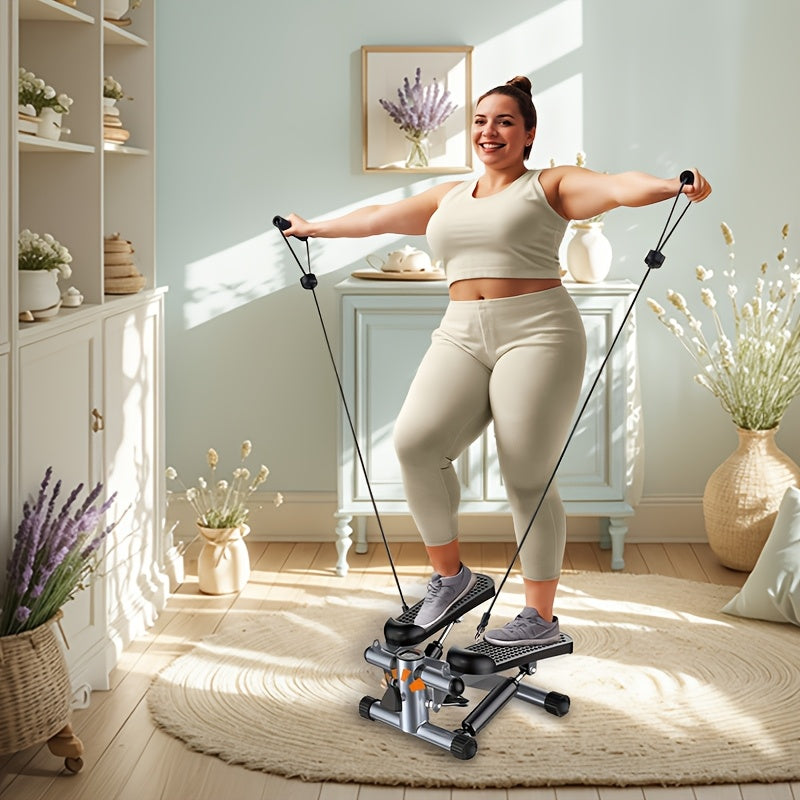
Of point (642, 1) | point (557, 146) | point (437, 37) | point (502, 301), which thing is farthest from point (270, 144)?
point (502, 301)

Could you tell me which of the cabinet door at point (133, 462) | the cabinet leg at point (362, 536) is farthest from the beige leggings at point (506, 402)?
the cabinet leg at point (362, 536)

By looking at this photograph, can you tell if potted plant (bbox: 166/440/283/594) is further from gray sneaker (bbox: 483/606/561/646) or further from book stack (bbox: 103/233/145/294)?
gray sneaker (bbox: 483/606/561/646)

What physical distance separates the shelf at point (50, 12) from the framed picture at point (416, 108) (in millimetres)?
1442

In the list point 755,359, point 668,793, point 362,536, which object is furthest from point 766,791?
point 362,536

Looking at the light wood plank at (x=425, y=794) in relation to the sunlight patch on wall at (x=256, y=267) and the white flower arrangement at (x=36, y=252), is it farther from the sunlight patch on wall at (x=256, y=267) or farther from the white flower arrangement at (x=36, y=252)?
the sunlight patch on wall at (x=256, y=267)

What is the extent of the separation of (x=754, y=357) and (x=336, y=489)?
1.70 m

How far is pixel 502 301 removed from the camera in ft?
9.00

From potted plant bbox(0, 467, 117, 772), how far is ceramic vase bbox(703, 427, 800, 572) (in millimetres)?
2408

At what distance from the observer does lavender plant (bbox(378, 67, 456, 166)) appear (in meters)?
4.36

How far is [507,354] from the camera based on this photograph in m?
2.74

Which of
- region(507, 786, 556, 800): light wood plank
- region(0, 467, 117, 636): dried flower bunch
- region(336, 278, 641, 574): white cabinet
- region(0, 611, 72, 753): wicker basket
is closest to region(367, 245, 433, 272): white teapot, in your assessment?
region(336, 278, 641, 574): white cabinet

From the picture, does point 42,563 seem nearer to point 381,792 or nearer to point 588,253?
point 381,792

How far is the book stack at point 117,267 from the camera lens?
360cm

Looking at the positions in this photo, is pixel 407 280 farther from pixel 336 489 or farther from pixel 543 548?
pixel 543 548
